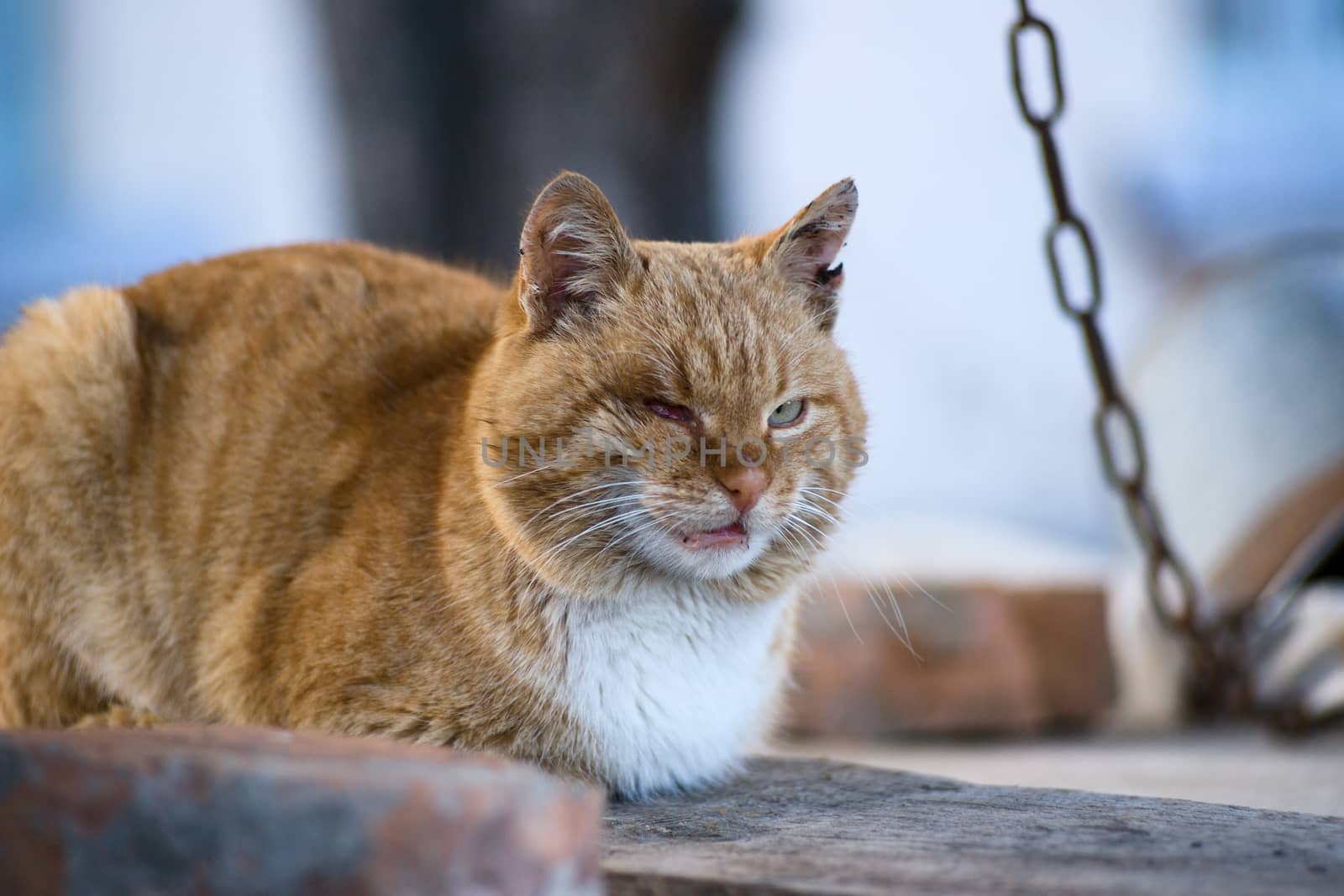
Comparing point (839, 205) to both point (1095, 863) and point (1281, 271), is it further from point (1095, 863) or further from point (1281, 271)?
point (1281, 271)

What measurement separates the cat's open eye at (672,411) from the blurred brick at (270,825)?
765 millimetres

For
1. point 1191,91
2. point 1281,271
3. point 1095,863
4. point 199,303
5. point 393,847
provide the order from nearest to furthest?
point 393,847, point 1095,863, point 199,303, point 1281,271, point 1191,91

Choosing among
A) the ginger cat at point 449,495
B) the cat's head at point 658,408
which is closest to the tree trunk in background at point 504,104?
the ginger cat at point 449,495

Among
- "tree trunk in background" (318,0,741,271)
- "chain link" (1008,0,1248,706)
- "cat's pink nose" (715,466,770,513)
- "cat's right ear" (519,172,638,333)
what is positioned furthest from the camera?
"tree trunk in background" (318,0,741,271)

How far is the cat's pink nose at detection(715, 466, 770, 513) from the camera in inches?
74.6

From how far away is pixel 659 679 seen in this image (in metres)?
2.08

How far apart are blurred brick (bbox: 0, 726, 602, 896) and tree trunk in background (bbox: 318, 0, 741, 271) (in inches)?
162

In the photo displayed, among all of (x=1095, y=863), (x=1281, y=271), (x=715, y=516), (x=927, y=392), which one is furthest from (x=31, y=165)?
(x=1095, y=863)

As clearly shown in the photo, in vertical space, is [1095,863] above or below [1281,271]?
below

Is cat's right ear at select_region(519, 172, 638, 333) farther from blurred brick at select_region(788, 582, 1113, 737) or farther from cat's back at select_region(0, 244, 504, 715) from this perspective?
blurred brick at select_region(788, 582, 1113, 737)

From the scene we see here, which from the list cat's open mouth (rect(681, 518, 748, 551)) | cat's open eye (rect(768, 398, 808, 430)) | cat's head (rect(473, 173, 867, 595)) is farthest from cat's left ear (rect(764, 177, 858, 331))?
cat's open mouth (rect(681, 518, 748, 551))

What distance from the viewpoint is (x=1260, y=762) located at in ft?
11.5

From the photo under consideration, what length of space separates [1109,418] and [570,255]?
5.18 ft

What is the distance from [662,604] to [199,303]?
3.81ft
